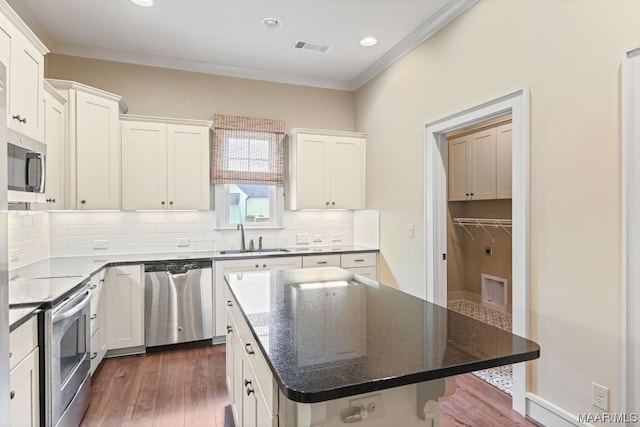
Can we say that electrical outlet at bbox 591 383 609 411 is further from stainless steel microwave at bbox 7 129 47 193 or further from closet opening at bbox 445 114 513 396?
stainless steel microwave at bbox 7 129 47 193

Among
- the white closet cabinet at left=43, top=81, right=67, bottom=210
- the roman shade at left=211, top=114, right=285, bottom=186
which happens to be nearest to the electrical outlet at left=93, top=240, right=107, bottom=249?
the white closet cabinet at left=43, top=81, right=67, bottom=210

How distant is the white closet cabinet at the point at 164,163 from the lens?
3484 mm

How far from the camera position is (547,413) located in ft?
7.11

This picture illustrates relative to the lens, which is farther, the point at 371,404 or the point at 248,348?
the point at 248,348

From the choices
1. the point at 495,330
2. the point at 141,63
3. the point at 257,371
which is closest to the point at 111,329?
the point at 257,371

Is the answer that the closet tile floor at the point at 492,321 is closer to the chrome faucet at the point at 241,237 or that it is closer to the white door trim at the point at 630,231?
the white door trim at the point at 630,231

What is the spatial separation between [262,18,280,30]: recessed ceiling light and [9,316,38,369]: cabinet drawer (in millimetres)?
2788

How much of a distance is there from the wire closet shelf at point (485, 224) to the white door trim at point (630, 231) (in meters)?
2.87

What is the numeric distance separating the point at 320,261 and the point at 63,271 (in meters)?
2.35

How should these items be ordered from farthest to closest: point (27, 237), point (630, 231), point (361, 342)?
point (27, 237) → point (630, 231) → point (361, 342)

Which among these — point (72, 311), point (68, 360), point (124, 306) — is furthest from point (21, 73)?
point (124, 306)

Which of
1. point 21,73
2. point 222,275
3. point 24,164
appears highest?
point 21,73

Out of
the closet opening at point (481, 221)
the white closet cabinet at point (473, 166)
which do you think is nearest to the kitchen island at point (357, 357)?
the closet opening at point (481, 221)

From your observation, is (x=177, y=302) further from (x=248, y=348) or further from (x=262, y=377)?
(x=262, y=377)
